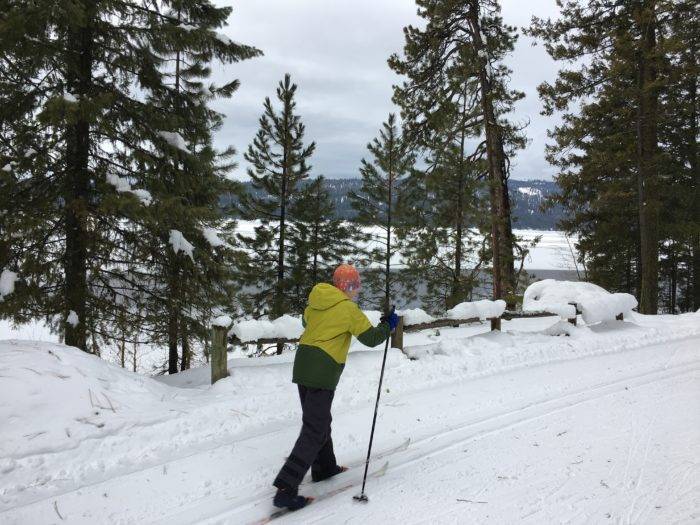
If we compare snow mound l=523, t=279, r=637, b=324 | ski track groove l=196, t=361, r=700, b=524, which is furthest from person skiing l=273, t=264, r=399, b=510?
snow mound l=523, t=279, r=637, b=324

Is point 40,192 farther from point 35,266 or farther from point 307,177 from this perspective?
point 307,177

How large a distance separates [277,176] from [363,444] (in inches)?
661

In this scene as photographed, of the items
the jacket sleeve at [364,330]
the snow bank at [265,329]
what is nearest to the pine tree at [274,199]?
the snow bank at [265,329]

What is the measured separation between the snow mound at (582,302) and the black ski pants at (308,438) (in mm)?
8477

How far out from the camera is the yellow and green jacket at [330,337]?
3850mm

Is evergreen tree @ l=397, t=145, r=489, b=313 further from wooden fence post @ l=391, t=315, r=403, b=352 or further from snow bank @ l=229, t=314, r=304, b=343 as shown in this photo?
snow bank @ l=229, t=314, r=304, b=343

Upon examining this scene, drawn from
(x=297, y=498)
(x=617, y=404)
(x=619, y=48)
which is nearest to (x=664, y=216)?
(x=619, y=48)

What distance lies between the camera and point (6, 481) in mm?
3857

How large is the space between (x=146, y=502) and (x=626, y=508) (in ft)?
12.8

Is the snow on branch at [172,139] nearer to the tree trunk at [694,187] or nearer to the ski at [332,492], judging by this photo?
the ski at [332,492]

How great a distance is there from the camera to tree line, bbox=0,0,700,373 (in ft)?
22.9

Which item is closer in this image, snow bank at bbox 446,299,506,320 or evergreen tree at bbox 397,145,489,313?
snow bank at bbox 446,299,506,320

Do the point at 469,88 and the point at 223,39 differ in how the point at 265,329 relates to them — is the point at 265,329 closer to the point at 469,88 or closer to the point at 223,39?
the point at 223,39

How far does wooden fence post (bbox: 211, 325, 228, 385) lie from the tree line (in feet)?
6.56
